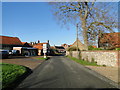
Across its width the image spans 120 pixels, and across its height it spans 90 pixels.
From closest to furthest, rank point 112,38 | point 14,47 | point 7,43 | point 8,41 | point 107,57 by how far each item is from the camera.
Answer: point 107,57
point 112,38
point 14,47
point 7,43
point 8,41

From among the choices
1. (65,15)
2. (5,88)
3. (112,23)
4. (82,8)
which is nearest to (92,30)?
(112,23)

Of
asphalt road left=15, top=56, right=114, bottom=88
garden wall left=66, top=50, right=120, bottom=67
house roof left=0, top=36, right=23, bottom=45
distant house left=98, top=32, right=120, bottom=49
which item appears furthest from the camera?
house roof left=0, top=36, right=23, bottom=45

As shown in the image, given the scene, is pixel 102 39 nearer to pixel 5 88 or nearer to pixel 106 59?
pixel 106 59

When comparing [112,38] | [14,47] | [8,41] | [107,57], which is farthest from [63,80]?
[8,41]

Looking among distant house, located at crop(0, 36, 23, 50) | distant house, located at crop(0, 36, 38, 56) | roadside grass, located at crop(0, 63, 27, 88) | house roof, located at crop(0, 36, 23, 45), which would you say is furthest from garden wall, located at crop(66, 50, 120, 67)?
house roof, located at crop(0, 36, 23, 45)

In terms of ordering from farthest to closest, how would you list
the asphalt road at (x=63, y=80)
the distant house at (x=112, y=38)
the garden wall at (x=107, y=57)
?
1. the distant house at (x=112, y=38)
2. the garden wall at (x=107, y=57)
3. the asphalt road at (x=63, y=80)

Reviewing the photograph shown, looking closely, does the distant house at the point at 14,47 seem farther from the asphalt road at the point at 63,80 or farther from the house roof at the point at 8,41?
the asphalt road at the point at 63,80

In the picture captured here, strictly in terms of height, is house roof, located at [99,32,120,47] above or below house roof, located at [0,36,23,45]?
Answer: below

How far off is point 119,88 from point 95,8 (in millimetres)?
17204

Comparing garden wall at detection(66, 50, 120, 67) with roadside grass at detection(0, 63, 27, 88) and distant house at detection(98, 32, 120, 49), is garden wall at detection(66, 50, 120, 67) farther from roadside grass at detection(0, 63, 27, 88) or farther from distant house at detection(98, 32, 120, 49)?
roadside grass at detection(0, 63, 27, 88)

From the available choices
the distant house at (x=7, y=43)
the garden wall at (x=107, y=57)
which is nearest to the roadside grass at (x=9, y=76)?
the garden wall at (x=107, y=57)

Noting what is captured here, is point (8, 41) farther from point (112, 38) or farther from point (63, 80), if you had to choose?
point (63, 80)

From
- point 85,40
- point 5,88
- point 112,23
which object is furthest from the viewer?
point 85,40

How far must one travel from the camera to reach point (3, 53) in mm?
24094
